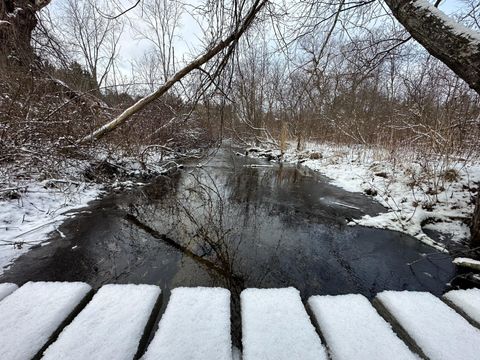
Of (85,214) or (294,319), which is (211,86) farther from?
(85,214)

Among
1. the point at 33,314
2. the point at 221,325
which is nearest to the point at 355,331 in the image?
the point at 221,325

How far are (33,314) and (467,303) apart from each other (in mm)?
2221

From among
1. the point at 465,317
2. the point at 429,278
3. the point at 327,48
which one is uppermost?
the point at 327,48

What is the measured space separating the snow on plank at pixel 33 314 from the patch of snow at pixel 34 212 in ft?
5.18

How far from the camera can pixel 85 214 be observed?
3441 mm

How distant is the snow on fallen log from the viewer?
2.29 metres

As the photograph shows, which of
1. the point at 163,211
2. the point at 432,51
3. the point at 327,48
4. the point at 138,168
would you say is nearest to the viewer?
the point at 432,51

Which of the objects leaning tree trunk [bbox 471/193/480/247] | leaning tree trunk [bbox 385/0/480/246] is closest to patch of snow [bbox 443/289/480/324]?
leaning tree trunk [bbox 385/0/480/246]

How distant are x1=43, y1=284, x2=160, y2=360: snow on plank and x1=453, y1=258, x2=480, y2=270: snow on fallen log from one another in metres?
3.15

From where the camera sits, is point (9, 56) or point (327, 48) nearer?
point (327, 48)

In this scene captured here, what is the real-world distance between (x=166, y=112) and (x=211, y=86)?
6042mm

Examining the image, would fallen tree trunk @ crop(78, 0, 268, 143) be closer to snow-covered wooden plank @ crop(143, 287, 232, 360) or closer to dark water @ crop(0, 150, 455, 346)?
dark water @ crop(0, 150, 455, 346)

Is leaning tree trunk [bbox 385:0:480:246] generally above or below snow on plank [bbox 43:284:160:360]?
above

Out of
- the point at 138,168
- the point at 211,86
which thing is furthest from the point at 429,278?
the point at 138,168
